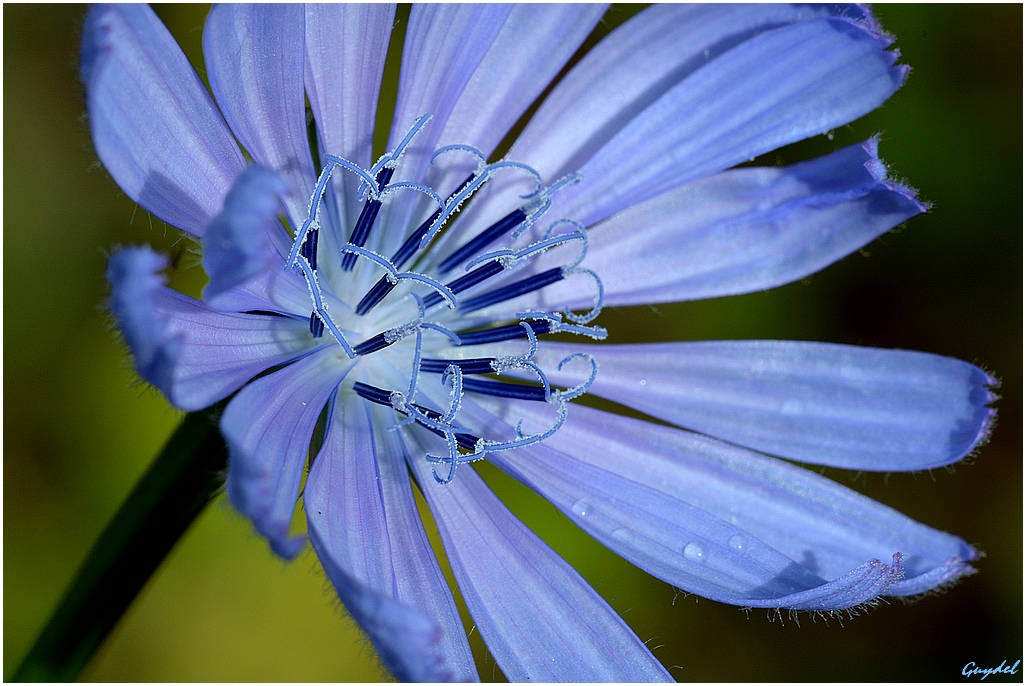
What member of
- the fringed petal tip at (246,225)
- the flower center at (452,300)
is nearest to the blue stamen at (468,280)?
the flower center at (452,300)

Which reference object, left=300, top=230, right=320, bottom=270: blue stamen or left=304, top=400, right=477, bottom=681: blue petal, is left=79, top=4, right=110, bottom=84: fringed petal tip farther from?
left=304, top=400, right=477, bottom=681: blue petal

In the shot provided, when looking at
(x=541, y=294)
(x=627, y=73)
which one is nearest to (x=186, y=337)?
(x=541, y=294)

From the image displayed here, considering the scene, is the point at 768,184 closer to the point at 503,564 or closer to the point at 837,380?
the point at 837,380

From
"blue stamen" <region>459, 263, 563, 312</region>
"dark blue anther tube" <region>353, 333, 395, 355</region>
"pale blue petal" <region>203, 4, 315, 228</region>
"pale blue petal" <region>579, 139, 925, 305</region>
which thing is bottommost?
"pale blue petal" <region>579, 139, 925, 305</region>

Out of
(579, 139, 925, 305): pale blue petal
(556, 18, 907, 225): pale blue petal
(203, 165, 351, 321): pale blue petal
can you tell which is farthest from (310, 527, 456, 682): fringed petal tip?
(556, 18, 907, 225): pale blue petal

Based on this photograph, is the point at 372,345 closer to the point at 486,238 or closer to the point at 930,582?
the point at 486,238

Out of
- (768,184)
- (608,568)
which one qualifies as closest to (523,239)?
(768,184)
